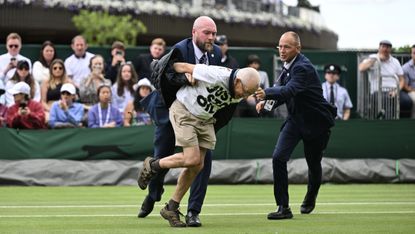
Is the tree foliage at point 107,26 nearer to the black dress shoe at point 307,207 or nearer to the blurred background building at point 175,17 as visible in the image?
the blurred background building at point 175,17

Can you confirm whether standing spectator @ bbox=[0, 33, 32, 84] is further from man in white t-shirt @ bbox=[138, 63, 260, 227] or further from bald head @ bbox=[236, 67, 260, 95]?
bald head @ bbox=[236, 67, 260, 95]

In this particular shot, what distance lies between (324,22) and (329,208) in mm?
38892

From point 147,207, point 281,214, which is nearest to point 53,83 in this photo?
point 147,207

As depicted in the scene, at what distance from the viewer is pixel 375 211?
13.1 meters

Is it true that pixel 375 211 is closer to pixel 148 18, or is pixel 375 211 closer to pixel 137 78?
pixel 137 78

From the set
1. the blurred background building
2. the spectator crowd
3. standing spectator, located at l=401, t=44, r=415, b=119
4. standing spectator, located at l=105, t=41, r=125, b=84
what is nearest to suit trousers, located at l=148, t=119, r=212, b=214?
the spectator crowd

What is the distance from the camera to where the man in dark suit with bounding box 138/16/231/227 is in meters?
11.3

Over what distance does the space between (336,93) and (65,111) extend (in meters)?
5.50

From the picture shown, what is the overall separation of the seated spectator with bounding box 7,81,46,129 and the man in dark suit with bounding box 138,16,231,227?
772 cm

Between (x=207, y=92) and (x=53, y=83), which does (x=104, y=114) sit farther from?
(x=207, y=92)

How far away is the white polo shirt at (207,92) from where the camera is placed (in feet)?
35.8

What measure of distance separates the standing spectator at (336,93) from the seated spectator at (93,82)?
14.3ft

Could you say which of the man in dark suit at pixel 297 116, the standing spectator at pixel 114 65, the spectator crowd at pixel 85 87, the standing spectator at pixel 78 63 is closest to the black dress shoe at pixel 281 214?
the man in dark suit at pixel 297 116

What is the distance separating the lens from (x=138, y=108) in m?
20.5
